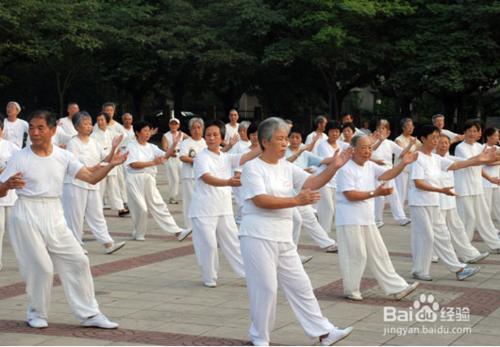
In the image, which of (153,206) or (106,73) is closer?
(153,206)

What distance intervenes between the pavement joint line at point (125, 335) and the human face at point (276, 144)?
4.73ft

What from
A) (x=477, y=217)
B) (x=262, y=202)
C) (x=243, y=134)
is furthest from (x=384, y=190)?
(x=243, y=134)

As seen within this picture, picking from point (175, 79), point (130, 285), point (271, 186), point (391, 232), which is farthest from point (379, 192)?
point (175, 79)

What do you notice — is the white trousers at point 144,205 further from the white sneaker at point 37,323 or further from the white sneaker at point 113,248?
the white sneaker at point 37,323

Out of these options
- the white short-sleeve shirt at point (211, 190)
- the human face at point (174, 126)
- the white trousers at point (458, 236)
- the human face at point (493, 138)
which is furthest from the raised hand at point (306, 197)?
the human face at point (174, 126)

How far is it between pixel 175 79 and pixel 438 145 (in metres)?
29.7

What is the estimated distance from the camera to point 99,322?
733 cm

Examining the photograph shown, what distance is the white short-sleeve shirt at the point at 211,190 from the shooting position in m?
9.68

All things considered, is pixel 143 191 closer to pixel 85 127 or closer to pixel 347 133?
pixel 85 127

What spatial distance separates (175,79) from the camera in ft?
129

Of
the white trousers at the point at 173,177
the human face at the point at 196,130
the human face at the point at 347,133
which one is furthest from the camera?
the white trousers at the point at 173,177

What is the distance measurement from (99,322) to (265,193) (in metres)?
1.81

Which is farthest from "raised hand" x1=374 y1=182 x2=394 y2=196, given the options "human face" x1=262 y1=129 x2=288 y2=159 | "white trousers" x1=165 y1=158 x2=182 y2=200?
"white trousers" x1=165 y1=158 x2=182 y2=200

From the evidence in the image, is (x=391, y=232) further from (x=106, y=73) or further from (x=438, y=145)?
(x=106, y=73)
